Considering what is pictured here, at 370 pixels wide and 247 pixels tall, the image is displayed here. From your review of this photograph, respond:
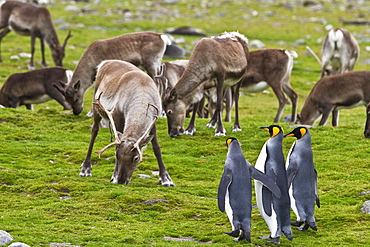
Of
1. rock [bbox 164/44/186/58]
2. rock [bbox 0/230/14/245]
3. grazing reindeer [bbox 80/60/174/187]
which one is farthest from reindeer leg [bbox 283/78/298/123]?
rock [bbox 0/230/14/245]

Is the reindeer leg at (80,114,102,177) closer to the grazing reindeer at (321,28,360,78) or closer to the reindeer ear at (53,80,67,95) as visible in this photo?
the reindeer ear at (53,80,67,95)

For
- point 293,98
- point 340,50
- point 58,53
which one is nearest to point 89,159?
point 293,98

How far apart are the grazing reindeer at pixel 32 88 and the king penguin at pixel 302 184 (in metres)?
13.0

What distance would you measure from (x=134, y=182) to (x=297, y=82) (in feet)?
75.1

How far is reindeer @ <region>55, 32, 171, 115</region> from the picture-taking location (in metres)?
18.2

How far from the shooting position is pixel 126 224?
925 cm

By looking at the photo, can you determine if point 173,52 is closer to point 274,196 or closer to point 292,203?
point 292,203

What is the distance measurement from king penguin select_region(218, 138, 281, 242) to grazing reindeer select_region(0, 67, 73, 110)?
43.5 ft

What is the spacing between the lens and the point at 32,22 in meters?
28.7

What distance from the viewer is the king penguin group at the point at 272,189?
27.1ft

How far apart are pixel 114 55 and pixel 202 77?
11.7 feet

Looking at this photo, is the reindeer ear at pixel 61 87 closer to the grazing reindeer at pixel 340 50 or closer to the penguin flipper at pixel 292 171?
the penguin flipper at pixel 292 171

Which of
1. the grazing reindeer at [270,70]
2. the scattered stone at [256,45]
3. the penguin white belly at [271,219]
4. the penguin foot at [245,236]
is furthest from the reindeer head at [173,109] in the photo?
the scattered stone at [256,45]

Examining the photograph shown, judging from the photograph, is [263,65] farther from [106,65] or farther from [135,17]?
[135,17]
